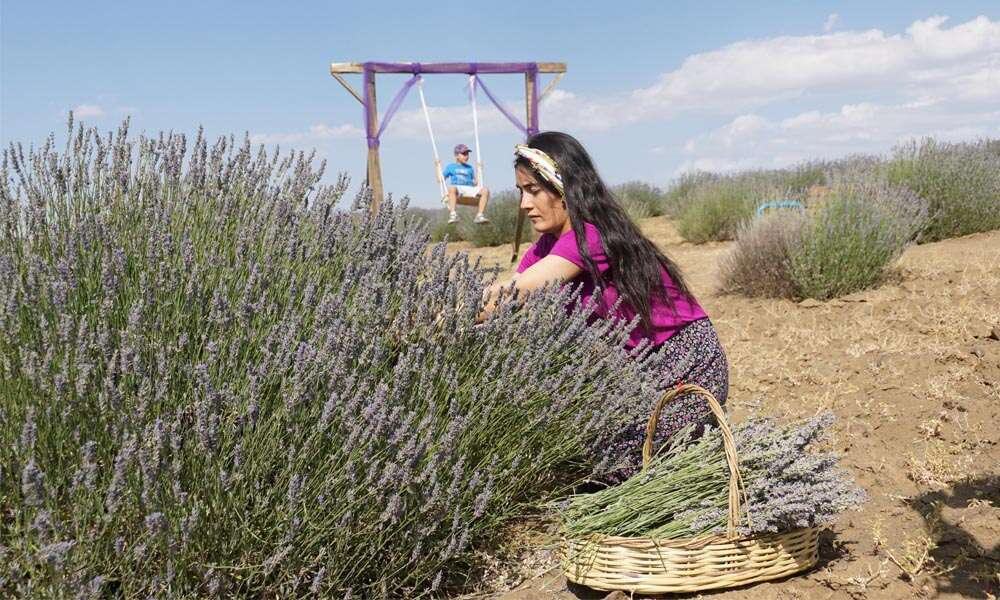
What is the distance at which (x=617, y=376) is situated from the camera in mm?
2498

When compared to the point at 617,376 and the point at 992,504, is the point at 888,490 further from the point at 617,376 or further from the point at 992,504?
the point at 617,376

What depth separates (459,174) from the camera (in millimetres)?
10438

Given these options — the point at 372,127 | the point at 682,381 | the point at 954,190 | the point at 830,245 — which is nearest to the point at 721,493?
the point at 682,381

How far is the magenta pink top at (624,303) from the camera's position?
2842mm

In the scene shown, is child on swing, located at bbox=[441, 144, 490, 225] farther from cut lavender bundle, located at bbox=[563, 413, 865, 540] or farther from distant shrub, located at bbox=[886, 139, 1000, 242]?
cut lavender bundle, located at bbox=[563, 413, 865, 540]

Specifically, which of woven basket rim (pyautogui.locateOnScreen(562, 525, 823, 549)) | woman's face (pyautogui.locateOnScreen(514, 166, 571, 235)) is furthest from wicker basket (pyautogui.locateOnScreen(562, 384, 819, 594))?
woman's face (pyautogui.locateOnScreen(514, 166, 571, 235))

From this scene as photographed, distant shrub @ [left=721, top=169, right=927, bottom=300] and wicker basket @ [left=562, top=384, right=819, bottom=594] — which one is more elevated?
distant shrub @ [left=721, top=169, right=927, bottom=300]

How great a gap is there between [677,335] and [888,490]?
89cm

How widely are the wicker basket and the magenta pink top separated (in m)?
0.71

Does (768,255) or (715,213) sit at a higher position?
(715,213)

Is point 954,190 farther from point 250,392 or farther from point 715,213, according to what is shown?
point 250,392

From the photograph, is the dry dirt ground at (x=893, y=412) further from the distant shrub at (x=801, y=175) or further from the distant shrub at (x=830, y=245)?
the distant shrub at (x=801, y=175)

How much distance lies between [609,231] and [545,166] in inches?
13.1

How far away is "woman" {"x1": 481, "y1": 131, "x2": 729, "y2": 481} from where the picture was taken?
2.76 metres
